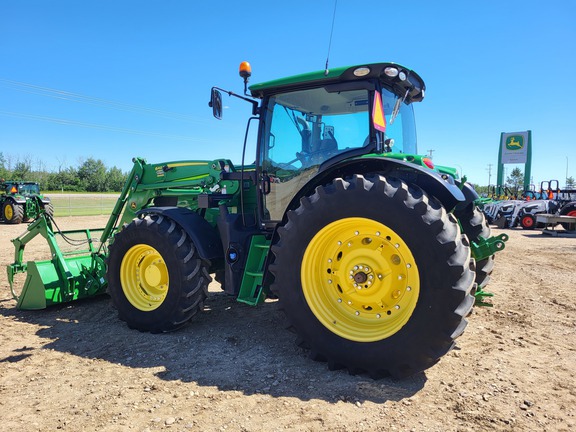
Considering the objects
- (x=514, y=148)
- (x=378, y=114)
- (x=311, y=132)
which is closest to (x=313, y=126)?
(x=311, y=132)

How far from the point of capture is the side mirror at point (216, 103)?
13.7 ft

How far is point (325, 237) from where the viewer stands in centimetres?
344

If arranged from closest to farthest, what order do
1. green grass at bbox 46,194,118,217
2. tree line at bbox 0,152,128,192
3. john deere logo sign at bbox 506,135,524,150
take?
green grass at bbox 46,194,118,217
john deere logo sign at bbox 506,135,524,150
tree line at bbox 0,152,128,192

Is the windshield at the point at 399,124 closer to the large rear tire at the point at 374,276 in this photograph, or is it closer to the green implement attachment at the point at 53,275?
the large rear tire at the point at 374,276

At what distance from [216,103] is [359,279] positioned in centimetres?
229

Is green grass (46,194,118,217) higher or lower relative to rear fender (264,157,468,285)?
lower

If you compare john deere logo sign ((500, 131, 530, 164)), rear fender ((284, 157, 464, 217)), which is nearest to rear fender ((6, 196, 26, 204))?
rear fender ((284, 157, 464, 217))

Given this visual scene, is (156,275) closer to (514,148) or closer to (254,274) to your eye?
(254,274)

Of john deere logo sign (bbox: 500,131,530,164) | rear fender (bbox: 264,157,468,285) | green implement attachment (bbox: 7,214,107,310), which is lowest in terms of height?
green implement attachment (bbox: 7,214,107,310)

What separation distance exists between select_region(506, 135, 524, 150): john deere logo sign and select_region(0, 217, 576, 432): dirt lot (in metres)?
27.5

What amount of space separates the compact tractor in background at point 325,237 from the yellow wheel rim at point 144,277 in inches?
0.6

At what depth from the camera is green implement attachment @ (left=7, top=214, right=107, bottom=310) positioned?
5.14m

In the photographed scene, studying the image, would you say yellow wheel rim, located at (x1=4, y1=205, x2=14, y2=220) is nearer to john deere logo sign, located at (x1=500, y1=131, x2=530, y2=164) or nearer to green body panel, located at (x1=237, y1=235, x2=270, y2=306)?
green body panel, located at (x1=237, y1=235, x2=270, y2=306)

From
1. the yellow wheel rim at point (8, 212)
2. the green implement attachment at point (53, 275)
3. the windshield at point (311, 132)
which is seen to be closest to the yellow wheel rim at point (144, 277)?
the green implement attachment at point (53, 275)
